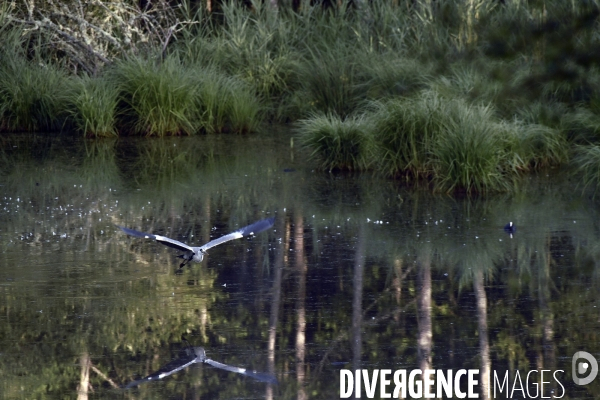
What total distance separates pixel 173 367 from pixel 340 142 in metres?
6.87

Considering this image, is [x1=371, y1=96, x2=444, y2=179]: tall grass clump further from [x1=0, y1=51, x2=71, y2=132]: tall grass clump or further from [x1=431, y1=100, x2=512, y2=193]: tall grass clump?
[x1=0, y1=51, x2=71, y2=132]: tall grass clump

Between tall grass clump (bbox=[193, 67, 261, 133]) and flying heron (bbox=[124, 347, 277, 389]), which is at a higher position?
tall grass clump (bbox=[193, 67, 261, 133])

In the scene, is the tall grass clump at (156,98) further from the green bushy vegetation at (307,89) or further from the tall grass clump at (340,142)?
the tall grass clump at (340,142)

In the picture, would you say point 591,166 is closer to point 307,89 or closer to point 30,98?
point 307,89

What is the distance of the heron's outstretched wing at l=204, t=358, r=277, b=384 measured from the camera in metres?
5.09

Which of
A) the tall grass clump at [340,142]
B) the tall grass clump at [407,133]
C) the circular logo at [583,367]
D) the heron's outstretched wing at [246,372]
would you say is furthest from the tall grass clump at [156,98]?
the circular logo at [583,367]

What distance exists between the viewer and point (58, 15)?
18.1 m

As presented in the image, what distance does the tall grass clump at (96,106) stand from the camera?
14.9 meters

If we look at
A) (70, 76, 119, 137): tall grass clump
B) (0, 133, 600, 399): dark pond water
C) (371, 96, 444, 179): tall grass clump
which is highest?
(70, 76, 119, 137): tall grass clump

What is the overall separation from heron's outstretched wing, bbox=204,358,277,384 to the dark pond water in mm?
33

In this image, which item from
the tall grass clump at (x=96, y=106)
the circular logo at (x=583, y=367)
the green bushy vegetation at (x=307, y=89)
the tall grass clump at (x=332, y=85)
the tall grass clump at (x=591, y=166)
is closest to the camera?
the circular logo at (x=583, y=367)

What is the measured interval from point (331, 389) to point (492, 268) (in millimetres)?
2690

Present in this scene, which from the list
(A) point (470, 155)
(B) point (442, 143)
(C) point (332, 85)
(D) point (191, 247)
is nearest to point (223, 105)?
(C) point (332, 85)

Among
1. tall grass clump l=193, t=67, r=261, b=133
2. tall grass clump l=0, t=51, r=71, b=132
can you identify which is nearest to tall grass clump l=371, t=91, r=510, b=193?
tall grass clump l=193, t=67, r=261, b=133
